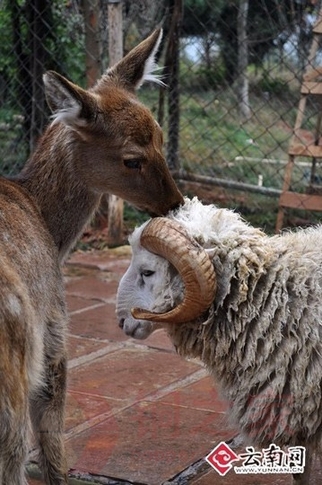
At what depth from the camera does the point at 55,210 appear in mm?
4176

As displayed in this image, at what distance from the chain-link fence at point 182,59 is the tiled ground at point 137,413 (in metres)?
2.42

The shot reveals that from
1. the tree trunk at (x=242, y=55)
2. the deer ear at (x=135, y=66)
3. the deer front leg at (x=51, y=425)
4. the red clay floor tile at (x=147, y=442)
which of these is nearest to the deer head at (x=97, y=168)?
the deer ear at (x=135, y=66)

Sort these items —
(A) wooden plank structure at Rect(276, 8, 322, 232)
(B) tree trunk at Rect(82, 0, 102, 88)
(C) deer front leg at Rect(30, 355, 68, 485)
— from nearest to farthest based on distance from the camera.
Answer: (C) deer front leg at Rect(30, 355, 68, 485)
(A) wooden plank structure at Rect(276, 8, 322, 232)
(B) tree trunk at Rect(82, 0, 102, 88)

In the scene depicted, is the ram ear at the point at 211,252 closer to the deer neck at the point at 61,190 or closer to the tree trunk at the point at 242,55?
the deer neck at the point at 61,190

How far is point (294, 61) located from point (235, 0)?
5.87 ft

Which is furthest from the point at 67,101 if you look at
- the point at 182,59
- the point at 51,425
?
the point at 182,59

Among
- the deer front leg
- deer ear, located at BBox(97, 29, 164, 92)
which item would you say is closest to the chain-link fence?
deer ear, located at BBox(97, 29, 164, 92)

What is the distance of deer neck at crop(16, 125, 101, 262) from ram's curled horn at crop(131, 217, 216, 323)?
1.93 feet

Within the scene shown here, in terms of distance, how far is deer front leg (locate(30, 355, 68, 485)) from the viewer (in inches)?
150

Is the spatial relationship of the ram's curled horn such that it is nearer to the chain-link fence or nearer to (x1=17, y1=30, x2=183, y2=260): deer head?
(x1=17, y1=30, x2=183, y2=260): deer head

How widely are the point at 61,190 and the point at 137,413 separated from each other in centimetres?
123

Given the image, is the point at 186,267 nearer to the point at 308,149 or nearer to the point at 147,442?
the point at 147,442

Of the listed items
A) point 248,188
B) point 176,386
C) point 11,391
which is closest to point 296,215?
point 248,188

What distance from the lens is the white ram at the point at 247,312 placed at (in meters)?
3.58
